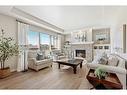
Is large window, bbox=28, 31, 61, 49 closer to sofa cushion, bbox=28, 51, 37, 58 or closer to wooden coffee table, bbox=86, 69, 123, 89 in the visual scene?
sofa cushion, bbox=28, 51, 37, 58

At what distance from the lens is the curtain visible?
5.35m

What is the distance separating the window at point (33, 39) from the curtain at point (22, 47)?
80cm

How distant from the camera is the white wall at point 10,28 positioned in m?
4.69

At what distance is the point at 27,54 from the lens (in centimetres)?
571

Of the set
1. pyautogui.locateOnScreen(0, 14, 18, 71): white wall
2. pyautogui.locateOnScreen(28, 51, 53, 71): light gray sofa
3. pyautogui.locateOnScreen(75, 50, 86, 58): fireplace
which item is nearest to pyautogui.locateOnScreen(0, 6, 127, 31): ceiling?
pyautogui.locateOnScreen(0, 14, 18, 71): white wall

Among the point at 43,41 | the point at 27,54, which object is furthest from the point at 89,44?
the point at 27,54

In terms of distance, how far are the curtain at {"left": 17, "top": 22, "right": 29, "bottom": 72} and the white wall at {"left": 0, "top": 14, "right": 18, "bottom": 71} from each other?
172mm

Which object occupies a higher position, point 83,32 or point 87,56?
point 83,32

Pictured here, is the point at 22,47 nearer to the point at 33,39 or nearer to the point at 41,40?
the point at 33,39

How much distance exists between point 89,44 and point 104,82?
632 centimetres

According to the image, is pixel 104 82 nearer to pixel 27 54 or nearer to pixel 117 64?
pixel 117 64

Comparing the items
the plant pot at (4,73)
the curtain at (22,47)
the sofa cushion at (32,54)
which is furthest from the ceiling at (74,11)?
the plant pot at (4,73)

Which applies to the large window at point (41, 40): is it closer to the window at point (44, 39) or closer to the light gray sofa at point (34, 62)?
the window at point (44, 39)
